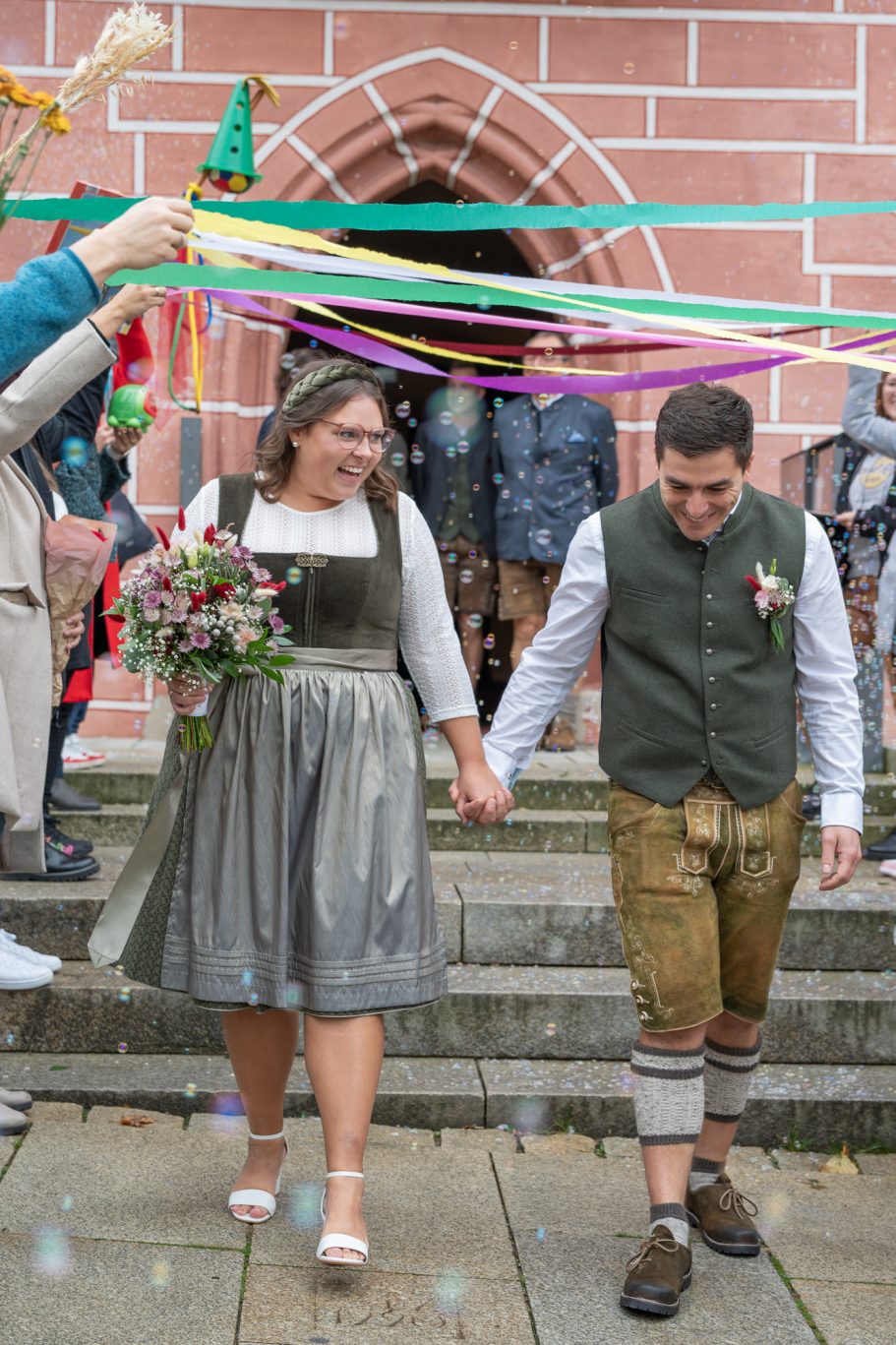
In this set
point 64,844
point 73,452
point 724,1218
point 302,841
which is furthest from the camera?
point 64,844

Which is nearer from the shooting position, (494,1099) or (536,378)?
(494,1099)

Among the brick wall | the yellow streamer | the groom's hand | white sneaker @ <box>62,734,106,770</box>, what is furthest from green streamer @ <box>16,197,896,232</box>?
the brick wall

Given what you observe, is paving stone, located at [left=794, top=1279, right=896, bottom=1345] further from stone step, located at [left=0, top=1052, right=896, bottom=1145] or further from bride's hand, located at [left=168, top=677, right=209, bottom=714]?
bride's hand, located at [left=168, top=677, right=209, bottom=714]

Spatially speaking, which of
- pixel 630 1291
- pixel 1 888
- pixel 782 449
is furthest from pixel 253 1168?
pixel 782 449

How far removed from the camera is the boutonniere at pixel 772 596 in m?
3.28

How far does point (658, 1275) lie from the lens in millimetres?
3115

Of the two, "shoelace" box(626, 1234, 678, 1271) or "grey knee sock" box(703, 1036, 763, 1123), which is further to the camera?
"grey knee sock" box(703, 1036, 763, 1123)

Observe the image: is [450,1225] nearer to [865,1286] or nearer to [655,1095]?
[655,1095]

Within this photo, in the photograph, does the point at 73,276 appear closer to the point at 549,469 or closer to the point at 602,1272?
the point at 602,1272

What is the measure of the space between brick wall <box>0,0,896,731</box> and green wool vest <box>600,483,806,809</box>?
17.7ft

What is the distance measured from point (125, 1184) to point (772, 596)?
205cm

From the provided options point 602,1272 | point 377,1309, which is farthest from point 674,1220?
point 377,1309

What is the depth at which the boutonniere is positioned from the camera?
3.28m

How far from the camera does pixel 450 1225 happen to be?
3518 millimetres
